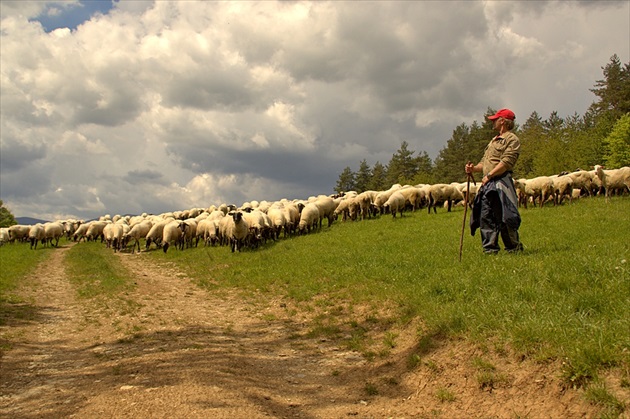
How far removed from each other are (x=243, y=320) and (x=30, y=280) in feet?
45.0

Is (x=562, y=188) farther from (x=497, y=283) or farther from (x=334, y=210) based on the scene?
(x=497, y=283)

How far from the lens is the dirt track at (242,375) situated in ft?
16.9

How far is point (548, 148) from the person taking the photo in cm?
6166

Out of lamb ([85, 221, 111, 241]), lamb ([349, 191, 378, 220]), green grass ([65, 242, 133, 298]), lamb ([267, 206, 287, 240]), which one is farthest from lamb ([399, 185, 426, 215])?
lamb ([85, 221, 111, 241])

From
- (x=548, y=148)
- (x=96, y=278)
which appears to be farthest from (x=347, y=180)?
(x=96, y=278)

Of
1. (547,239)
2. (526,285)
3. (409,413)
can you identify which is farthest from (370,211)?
(409,413)

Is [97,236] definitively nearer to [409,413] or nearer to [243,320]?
[243,320]

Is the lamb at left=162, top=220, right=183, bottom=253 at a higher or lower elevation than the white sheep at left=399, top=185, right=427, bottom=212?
lower

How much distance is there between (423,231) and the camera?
19.2 m

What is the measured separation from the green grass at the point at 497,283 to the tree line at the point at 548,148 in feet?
146

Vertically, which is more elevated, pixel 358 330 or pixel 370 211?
pixel 370 211

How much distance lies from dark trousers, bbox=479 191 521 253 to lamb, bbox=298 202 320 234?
18.4 meters

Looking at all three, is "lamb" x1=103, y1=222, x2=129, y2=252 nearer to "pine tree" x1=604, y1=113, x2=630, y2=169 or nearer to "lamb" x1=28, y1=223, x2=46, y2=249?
"lamb" x1=28, y1=223, x2=46, y2=249

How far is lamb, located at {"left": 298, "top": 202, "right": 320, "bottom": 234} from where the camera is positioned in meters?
28.1
